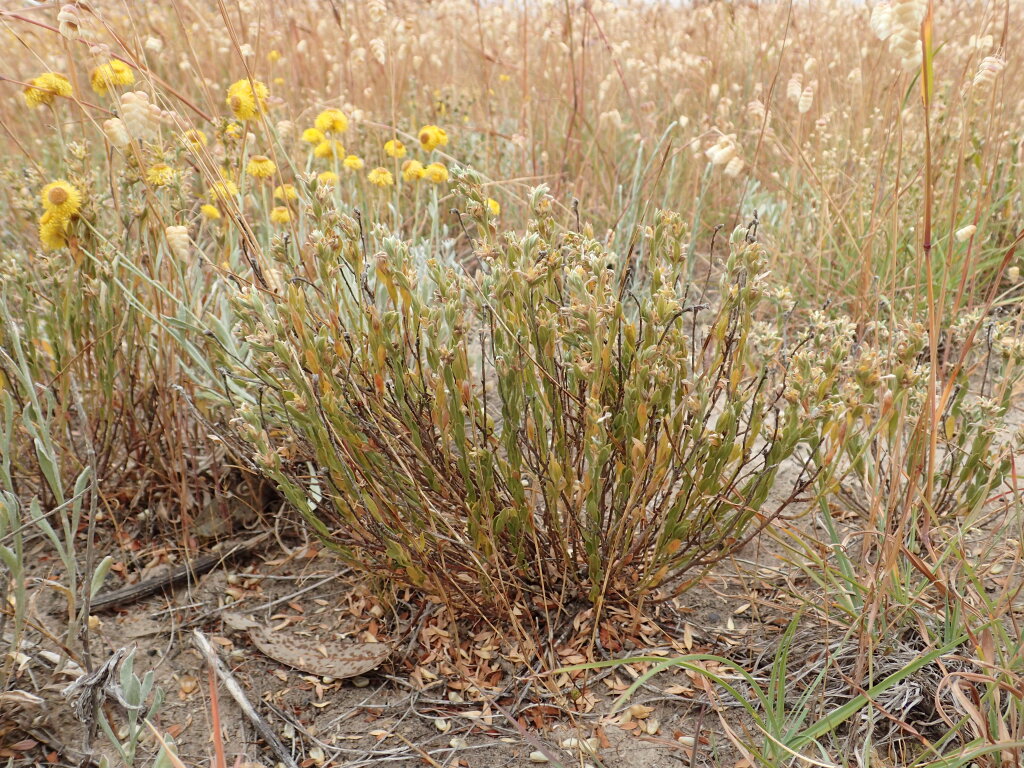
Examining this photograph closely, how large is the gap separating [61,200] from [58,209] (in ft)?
0.08

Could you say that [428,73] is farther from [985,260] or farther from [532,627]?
[532,627]

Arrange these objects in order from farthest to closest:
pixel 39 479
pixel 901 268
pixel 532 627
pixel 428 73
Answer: pixel 428 73
pixel 901 268
pixel 39 479
pixel 532 627

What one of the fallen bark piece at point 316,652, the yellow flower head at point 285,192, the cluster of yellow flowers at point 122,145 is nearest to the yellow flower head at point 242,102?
the cluster of yellow flowers at point 122,145

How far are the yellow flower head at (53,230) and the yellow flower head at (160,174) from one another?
21 cm

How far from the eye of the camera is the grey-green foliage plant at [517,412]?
4.34 ft

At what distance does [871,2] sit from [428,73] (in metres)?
2.64

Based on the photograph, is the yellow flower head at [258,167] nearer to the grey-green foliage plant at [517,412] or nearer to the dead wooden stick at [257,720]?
the grey-green foliage plant at [517,412]

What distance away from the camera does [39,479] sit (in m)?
1.87

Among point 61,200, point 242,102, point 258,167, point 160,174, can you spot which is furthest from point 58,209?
point 258,167

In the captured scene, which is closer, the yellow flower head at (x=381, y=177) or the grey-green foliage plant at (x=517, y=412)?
the grey-green foliage plant at (x=517, y=412)

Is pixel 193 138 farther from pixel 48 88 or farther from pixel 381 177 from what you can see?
pixel 381 177

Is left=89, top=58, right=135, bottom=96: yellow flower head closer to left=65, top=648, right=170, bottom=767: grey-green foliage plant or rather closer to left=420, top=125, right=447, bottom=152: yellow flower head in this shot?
left=420, top=125, right=447, bottom=152: yellow flower head

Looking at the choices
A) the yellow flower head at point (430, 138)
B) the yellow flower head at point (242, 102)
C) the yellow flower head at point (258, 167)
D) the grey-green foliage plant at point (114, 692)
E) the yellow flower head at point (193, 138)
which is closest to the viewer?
the grey-green foliage plant at point (114, 692)

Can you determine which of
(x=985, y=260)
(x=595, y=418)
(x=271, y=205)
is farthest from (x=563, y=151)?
(x=595, y=418)
